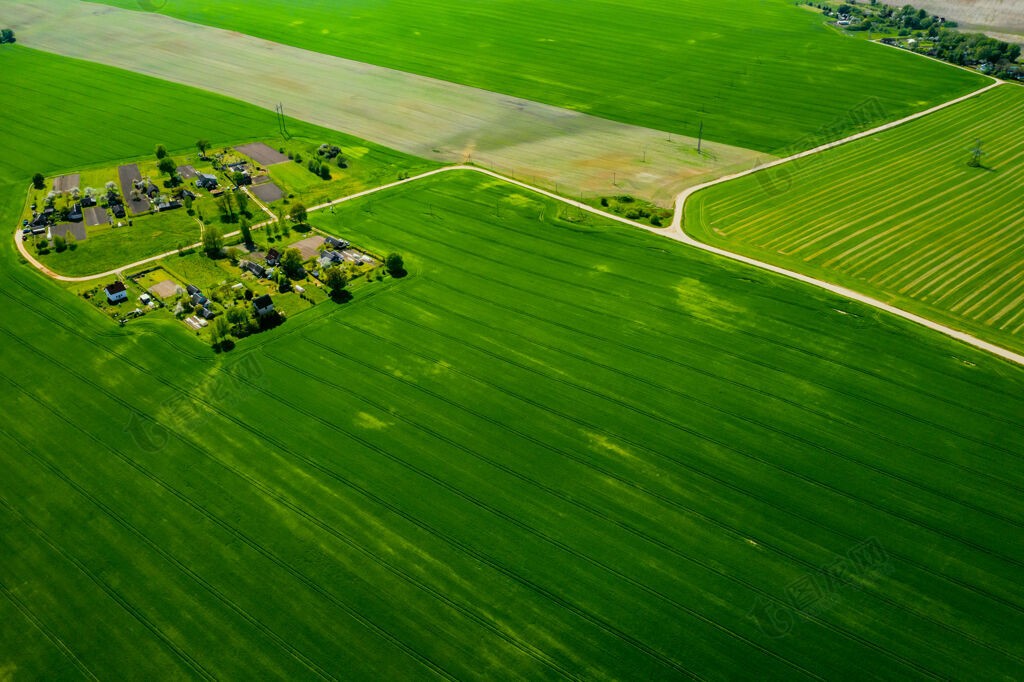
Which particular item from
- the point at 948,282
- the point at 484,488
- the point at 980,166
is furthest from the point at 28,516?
the point at 980,166

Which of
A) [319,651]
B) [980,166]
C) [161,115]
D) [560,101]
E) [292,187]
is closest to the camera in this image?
[319,651]

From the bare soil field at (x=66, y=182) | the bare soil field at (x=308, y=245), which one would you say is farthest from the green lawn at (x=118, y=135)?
the bare soil field at (x=308, y=245)

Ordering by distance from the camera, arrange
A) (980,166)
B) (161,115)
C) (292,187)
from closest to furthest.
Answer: (292,187), (980,166), (161,115)

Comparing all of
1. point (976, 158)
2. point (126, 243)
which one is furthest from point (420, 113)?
point (976, 158)

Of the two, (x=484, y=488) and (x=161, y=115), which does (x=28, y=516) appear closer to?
(x=484, y=488)

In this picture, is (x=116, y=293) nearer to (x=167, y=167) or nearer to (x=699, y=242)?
(x=167, y=167)

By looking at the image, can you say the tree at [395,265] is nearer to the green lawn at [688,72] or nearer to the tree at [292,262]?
the tree at [292,262]

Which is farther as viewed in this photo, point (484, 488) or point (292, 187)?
point (292, 187)
